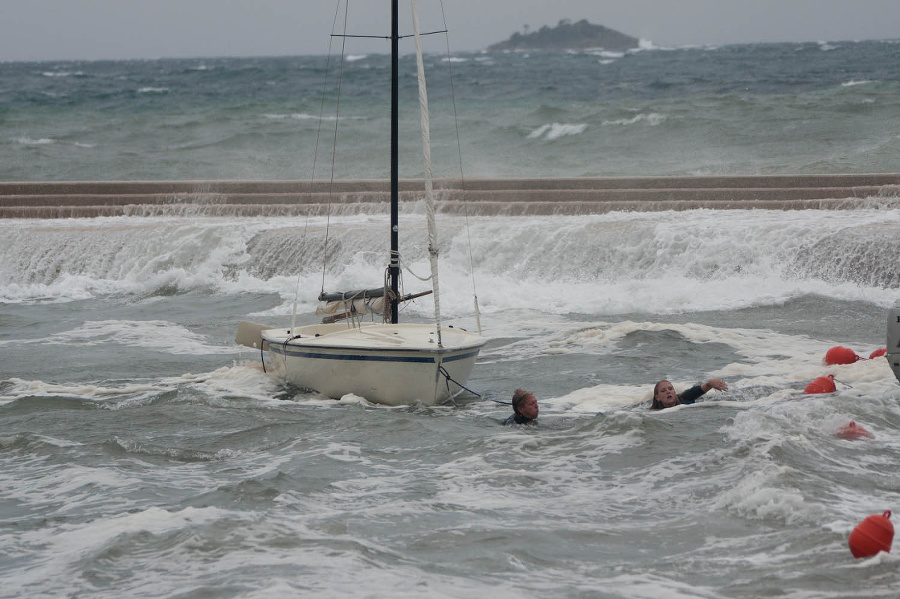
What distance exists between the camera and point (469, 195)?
21.7 meters

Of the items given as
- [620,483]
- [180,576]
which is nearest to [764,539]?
[620,483]

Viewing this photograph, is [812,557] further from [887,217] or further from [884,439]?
[887,217]

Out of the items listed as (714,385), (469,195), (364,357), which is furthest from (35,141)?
(714,385)

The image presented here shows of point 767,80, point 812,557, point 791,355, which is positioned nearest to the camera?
point 812,557

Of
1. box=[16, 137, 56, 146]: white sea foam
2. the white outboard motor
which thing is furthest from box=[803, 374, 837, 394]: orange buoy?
box=[16, 137, 56, 146]: white sea foam

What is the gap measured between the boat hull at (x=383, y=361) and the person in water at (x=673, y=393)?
1.80 meters

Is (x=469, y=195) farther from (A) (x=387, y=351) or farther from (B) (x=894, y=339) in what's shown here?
(B) (x=894, y=339)

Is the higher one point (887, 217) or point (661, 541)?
point (887, 217)

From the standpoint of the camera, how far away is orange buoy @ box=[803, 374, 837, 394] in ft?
32.6

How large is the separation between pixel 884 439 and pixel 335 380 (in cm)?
505

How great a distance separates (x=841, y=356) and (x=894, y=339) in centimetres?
196

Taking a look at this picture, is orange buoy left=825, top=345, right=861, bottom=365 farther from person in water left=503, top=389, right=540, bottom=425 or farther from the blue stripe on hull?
the blue stripe on hull

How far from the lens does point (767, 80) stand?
166 ft

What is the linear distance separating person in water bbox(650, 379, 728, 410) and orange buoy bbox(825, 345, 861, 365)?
5.65ft
